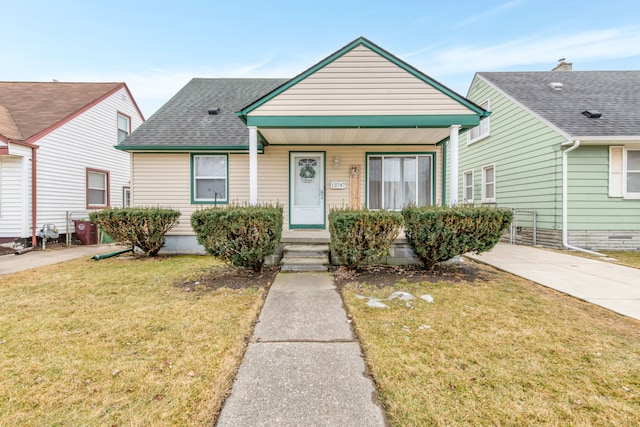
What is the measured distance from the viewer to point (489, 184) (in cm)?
1205

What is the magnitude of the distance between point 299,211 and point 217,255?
12.1 ft

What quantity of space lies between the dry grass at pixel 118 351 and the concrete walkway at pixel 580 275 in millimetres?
4892

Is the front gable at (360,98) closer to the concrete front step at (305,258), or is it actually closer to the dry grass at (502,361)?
the concrete front step at (305,258)

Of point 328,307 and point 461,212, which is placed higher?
point 461,212

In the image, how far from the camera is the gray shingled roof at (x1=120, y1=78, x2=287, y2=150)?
27.2 feet

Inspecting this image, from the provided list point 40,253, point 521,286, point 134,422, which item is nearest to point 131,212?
point 40,253

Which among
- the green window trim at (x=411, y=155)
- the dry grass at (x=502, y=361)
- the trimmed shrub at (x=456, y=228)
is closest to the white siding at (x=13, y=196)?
the green window trim at (x=411, y=155)

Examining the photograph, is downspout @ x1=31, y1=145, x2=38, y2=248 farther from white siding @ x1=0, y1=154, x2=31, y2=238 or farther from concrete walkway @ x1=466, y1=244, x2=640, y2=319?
concrete walkway @ x1=466, y1=244, x2=640, y2=319

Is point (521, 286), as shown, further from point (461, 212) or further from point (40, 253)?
point (40, 253)

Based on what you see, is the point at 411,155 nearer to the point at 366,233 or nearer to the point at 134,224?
the point at 366,233

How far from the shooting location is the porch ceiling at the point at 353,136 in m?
6.99

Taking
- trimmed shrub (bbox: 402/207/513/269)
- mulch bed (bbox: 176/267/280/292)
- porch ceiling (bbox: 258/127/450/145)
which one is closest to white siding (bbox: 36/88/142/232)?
porch ceiling (bbox: 258/127/450/145)

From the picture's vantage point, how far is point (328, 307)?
3811 millimetres

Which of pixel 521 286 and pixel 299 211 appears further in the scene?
pixel 299 211
